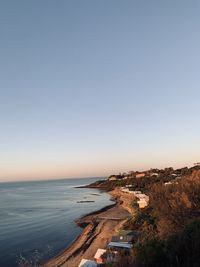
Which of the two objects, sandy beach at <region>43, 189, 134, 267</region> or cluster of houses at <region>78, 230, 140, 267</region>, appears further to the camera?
sandy beach at <region>43, 189, 134, 267</region>

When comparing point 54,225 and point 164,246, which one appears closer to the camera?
point 164,246

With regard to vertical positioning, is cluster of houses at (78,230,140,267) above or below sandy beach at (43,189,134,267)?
above

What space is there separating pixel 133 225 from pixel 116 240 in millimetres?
7349

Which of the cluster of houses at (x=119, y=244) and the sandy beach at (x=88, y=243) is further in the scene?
the sandy beach at (x=88, y=243)

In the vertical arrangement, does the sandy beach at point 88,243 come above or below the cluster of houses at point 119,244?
below

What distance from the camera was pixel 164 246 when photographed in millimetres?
9359

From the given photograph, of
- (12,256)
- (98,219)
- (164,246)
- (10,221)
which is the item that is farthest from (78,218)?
(164,246)

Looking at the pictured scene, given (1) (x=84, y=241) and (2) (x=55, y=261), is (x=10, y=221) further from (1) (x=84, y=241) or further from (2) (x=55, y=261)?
(2) (x=55, y=261)

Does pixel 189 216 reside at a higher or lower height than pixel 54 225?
higher

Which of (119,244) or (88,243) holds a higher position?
A: (119,244)

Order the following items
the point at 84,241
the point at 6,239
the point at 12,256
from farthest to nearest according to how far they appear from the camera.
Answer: the point at 6,239 < the point at 84,241 < the point at 12,256

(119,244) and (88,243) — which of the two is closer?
(119,244)

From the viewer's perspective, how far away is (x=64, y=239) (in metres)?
34.2

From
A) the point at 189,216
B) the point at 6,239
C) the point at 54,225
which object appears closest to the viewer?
the point at 189,216
